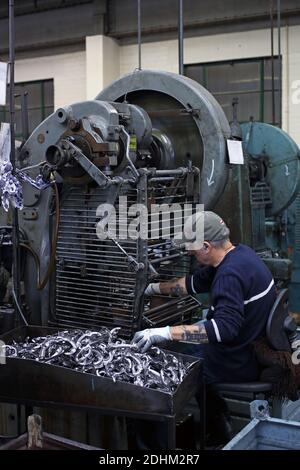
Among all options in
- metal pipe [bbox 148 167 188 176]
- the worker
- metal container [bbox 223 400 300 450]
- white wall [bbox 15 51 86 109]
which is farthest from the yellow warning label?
white wall [bbox 15 51 86 109]

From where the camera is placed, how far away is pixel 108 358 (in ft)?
6.68

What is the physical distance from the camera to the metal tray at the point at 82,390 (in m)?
1.89

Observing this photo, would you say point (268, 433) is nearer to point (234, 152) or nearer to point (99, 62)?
point (234, 152)

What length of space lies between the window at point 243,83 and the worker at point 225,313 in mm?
4961

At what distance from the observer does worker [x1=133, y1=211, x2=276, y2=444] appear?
2152 mm

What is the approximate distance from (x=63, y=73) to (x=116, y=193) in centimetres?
650

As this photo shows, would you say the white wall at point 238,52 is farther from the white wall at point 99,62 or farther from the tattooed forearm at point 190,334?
the tattooed forearm at point 190,334

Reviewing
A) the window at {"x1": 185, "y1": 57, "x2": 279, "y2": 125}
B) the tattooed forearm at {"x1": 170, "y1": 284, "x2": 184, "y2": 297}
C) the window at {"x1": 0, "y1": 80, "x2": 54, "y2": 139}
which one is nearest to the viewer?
the tattooed forearm at {"x1": 170, "y1": 284, "x2": 184, "y2": 297}

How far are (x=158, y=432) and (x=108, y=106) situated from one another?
53.2 inches

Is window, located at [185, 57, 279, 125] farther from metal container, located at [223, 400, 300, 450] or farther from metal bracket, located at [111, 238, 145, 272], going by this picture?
metal container, located at [223, 400, 300, 450]

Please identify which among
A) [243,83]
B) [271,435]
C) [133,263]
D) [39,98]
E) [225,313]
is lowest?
[271,435]

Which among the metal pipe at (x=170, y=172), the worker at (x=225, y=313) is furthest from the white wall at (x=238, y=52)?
the worker at (x=225, y=313)

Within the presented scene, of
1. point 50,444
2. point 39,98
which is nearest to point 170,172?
point 50,444

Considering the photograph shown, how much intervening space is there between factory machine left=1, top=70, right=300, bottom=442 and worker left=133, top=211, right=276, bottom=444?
19 cm
